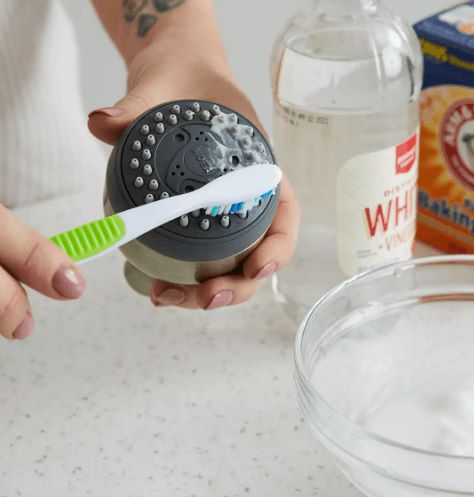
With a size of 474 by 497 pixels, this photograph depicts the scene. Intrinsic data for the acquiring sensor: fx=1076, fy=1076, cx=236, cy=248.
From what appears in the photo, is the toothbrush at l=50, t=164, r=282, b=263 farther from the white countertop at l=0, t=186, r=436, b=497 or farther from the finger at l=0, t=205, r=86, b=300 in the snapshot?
the white countertop at l=0, t=186, r=436, b=497

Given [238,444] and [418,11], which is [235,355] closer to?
[238,444]

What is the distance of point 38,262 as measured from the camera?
26.0 inches

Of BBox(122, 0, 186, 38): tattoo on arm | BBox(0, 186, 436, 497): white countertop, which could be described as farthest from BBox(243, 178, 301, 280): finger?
BBox(122, 0, 186, 38): tattoo on arm

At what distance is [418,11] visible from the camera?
5.44 ft

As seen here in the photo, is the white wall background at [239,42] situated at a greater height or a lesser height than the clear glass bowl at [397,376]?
lesser

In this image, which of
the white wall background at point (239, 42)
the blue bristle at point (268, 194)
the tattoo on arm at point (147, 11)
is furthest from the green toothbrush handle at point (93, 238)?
the white wall background at point (239, 42)

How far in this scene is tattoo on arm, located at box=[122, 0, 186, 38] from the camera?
98cm

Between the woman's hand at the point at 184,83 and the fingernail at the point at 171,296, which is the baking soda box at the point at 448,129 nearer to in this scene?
the woman's hand at the point at 184,83

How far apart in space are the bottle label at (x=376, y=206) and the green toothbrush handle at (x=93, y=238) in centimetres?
25

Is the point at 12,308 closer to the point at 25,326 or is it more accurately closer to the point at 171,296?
the point at 25,326

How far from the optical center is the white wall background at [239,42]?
1.66m

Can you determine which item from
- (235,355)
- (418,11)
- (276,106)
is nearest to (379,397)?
(235,355)

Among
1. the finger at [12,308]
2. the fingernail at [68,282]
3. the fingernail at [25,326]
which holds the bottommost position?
the fingernail at [25,326]

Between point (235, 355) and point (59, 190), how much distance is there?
32 cm
